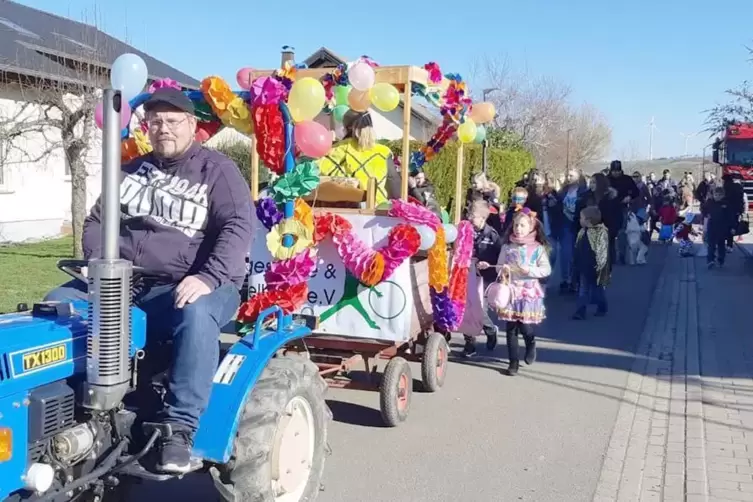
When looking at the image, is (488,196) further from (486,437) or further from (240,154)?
(240,154)

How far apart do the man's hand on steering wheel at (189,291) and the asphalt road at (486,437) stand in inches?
66.5

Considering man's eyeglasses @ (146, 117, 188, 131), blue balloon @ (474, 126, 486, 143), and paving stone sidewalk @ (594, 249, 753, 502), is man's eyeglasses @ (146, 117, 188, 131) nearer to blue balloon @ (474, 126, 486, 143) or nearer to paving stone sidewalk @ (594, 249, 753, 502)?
paving stone sidewalk @ (594, 249, 753, 502)

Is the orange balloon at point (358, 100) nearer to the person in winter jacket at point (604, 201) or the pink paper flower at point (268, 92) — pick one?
the pink paper flower at point (268, 92)

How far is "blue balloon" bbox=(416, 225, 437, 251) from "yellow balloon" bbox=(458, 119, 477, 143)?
202 cm

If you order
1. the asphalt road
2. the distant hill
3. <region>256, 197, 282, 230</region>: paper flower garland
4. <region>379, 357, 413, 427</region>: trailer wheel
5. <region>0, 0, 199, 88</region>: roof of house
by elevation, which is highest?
the distant hill

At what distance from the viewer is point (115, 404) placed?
3.14m

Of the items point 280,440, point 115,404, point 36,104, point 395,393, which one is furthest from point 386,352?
point 36,104

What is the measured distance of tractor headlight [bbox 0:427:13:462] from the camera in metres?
2.87

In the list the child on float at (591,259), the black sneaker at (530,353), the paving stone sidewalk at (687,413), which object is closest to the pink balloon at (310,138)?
the paving stone sidewalk at (687,413)

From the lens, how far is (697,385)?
291 inches

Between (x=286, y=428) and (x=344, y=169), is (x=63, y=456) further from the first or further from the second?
(x=344, y=169)

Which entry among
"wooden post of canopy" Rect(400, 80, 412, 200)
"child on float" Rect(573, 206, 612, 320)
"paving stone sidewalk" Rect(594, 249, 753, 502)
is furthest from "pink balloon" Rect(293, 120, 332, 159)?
"child on float" Rect(573, 206, 612, 320)

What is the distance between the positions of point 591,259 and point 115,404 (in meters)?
8.15

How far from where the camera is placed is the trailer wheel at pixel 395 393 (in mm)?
5867
